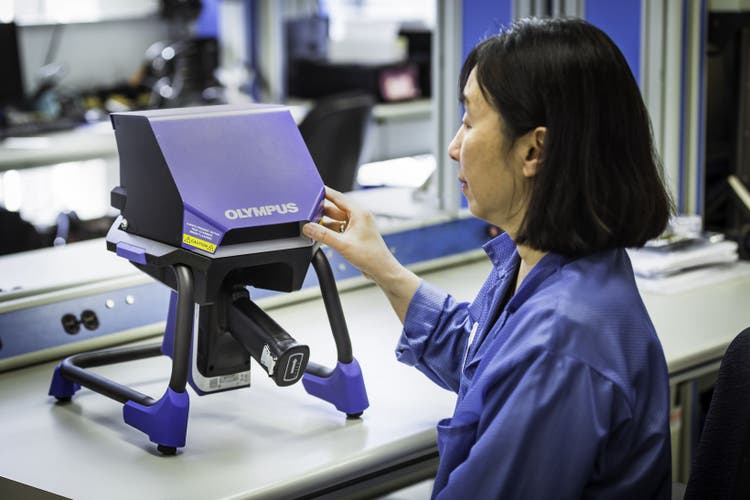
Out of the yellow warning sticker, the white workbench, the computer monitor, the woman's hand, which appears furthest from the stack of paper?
the computer monitor

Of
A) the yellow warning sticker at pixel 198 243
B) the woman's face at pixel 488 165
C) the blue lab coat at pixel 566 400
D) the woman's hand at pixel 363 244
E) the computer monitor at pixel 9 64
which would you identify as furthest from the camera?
the computer monitor at pixel 9 64

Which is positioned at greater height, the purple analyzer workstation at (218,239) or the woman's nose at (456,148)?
the woman's nose at (456,148)

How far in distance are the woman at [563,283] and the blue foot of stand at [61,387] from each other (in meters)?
0.63

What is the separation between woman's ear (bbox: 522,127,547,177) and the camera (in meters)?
1.19

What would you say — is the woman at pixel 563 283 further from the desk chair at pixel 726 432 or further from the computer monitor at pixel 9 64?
the computer monitor at pixel 9 64

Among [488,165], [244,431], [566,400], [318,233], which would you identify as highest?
[488,165]

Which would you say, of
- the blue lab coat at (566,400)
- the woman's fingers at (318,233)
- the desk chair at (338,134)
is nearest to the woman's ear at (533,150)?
the blue lab coat at (566,400)

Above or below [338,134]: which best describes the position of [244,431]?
below

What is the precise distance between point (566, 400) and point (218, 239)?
493mm

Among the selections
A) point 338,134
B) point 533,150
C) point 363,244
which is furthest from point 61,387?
point 338,134

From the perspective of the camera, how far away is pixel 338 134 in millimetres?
3732

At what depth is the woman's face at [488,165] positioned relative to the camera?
4.03ft

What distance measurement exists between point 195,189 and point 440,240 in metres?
1.02

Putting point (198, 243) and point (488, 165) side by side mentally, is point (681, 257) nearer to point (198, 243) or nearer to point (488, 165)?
point (488, 165)
